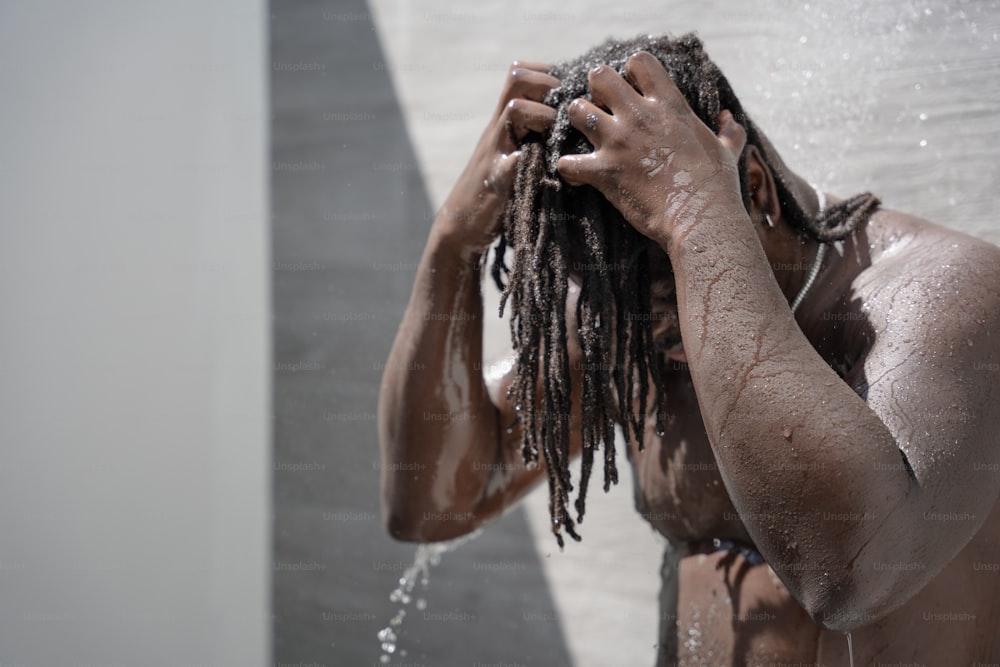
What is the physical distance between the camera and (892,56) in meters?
1.69

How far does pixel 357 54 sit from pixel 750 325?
6.37 feet

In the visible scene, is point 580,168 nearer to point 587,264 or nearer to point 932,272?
point 587,264

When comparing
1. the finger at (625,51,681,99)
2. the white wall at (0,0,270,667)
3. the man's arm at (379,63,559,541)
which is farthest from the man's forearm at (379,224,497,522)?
the white wall at (0,0,270,667)

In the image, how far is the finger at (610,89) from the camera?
3.13ft

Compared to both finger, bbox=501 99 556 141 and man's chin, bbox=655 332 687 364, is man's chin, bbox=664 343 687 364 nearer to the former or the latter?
man's chin, bbox=655 332 687 364

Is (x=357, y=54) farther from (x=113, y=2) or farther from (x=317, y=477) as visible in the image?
(x=317, y=477)

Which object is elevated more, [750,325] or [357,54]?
[750,325]

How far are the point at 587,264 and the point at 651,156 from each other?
162mm

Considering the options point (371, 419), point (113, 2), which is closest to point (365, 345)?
point (371, 419)

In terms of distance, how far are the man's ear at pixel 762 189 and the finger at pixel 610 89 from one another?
0.70ft

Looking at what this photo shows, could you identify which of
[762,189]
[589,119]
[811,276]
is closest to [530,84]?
[589,119]

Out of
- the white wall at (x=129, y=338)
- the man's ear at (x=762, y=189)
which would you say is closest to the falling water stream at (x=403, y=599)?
the white wall at (x=129, y=338)

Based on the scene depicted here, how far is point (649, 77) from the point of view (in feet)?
3.17

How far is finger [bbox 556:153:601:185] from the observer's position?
3.15 ft
